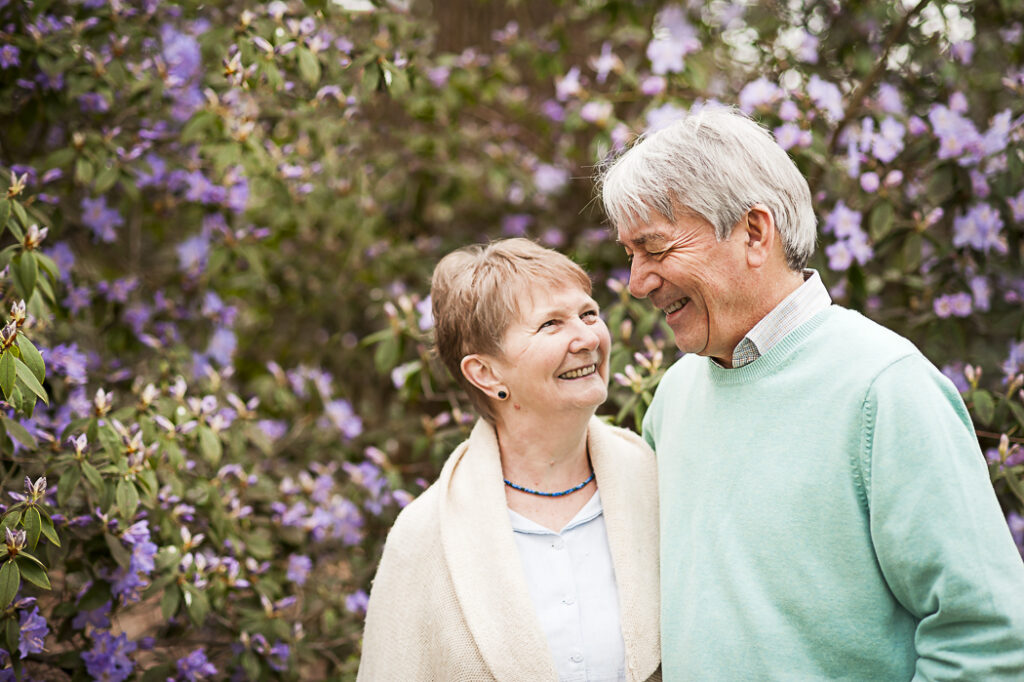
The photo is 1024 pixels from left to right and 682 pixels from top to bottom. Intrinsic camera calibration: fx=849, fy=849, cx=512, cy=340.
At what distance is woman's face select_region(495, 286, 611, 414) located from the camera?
1.77 meters

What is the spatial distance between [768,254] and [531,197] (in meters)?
2.13

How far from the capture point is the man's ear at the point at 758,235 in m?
1.57

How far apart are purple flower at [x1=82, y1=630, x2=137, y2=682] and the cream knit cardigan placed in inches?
28.6

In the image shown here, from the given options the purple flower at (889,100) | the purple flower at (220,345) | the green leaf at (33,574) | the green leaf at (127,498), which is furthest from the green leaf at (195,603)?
the purple flower at (889,100)

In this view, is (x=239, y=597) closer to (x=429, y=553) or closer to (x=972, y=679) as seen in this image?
(x=429, y=553)

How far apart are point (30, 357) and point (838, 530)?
156cm

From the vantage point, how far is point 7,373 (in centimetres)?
161

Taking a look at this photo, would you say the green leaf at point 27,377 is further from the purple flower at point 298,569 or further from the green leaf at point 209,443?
the purple flower at point 298,569

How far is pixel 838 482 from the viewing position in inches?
56.2

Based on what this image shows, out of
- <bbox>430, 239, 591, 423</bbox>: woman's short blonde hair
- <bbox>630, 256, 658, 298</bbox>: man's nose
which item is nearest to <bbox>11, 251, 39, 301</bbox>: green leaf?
<bbox>430, 239, 591, 423</bbox>: woman's short blonde hair

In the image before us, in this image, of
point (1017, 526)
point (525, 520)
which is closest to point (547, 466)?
point (525, 520)

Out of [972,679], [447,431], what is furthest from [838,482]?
[447,431]

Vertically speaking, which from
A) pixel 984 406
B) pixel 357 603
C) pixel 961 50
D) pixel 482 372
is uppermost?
pixel 961 50

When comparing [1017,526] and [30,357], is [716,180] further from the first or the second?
[1017,526]
